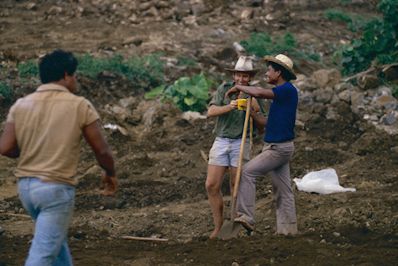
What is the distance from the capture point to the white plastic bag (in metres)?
11.4

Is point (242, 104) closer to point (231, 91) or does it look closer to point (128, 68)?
point (231, 91)

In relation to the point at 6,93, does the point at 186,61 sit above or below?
below

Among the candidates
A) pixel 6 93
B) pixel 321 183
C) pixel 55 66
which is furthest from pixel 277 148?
pixel 6 93

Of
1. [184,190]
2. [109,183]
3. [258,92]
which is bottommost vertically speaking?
[184,190]

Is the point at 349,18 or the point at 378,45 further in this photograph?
the point at 349,18

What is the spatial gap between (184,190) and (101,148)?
20.1 feet

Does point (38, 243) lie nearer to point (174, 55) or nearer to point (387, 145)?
point (387, 145)

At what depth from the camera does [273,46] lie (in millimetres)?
20344

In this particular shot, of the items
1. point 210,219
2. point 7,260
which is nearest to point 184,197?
point 210,219

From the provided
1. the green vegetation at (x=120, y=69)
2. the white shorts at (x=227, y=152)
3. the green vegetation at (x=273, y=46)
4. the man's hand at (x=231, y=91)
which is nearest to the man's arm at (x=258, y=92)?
the man's hand at (x=231, y=91)

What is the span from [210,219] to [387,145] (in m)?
3.87

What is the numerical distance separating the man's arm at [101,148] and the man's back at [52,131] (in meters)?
0.05

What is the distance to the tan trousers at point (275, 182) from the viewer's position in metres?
8.87

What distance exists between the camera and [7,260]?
848cm
